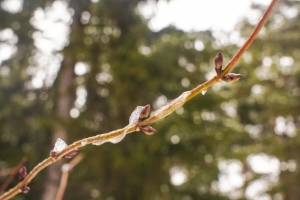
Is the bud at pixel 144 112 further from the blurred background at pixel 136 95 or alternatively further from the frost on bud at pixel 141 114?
the blurred background at pixel 136 95

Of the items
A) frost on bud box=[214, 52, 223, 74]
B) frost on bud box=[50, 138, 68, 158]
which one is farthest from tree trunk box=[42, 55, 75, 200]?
frost on bud box=[214, 52, 223, 74]

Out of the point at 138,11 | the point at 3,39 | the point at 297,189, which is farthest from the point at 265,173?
the point at 3,39

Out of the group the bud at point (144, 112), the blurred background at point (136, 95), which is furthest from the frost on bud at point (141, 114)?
the blurred background at point (136, 95)

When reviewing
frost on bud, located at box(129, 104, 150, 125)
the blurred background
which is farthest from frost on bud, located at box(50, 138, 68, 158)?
the blurred background

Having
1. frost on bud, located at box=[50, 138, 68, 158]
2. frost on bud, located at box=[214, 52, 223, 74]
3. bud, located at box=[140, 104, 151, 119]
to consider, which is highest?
frost on bud, located at box=[214, 52, 223, 74]

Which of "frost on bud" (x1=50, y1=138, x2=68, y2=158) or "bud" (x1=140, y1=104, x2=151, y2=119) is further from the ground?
"bud" (x1=140, y1=104, x2=151, y2=119)

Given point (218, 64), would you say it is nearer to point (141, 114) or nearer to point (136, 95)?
point (141, 114)

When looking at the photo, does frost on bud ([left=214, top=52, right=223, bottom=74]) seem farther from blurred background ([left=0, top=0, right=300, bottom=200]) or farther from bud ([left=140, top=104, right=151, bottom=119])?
blurred background ([left=0, top=0, right=300, bottom=200])

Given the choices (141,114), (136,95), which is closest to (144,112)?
(141,114)

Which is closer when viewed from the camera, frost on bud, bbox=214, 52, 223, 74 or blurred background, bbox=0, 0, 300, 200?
frost on bud, bbox=214, 52, 223, 74

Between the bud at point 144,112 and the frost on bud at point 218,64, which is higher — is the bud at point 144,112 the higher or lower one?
the lower one
